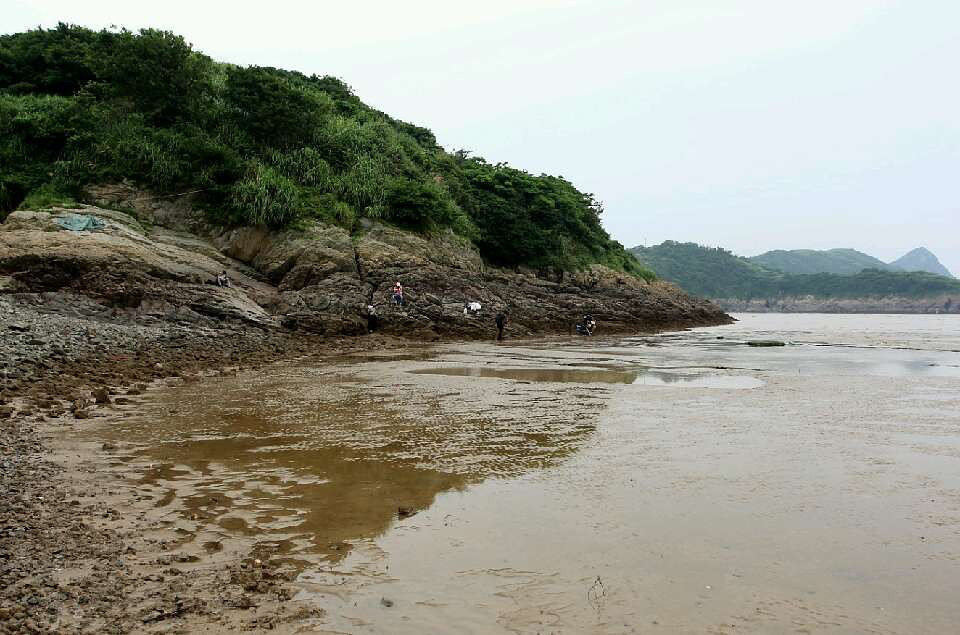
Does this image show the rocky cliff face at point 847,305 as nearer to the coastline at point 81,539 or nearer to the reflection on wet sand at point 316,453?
the reflection on wet sand at point 316,453

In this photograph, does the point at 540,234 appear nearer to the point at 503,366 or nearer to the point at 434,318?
the point at 434,318

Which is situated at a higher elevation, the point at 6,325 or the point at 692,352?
the point at 6,325

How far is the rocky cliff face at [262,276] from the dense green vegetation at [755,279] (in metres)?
105

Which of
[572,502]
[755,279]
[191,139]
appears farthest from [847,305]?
[572,502]

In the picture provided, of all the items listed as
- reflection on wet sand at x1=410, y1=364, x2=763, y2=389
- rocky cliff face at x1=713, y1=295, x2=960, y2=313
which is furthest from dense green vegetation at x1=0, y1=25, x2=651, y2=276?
rocky cliff face at x1=713, y1=295, x2=960, y2=313

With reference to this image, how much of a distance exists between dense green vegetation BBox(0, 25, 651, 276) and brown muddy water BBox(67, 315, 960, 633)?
18.2m

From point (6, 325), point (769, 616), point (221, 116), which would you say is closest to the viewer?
point (769, 616)

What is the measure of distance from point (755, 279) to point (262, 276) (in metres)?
148

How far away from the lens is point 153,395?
10648 mm

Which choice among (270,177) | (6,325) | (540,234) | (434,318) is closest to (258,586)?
(6,325)

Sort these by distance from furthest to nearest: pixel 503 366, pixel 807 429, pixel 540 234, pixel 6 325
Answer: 1. pixel 540 234
2. pixel 503 366
3. pixel 6 325
4. pixel 807 429

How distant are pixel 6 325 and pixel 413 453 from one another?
11448 millimetres

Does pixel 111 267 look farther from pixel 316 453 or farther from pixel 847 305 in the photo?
pixel 847 305

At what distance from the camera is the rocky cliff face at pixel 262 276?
18.8 m
